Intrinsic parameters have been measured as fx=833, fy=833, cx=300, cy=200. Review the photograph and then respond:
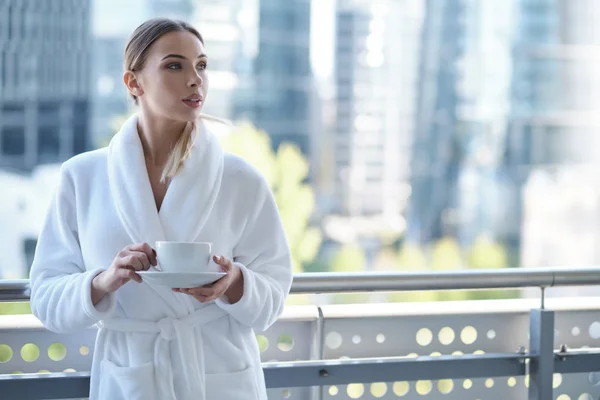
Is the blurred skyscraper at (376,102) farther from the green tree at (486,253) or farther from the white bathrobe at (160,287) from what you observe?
the white bathrobe at (160,287)

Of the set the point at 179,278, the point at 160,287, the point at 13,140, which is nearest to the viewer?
the point at 179,278

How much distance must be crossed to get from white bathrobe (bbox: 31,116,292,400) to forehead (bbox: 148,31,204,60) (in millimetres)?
124

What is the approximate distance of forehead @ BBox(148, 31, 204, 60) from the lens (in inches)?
50.4

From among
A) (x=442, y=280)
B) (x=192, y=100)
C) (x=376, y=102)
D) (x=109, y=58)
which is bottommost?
(x=442, y=280)

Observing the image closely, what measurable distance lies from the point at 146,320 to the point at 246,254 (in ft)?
0.61

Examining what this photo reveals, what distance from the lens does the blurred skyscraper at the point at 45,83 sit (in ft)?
67.2

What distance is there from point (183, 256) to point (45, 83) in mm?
20640

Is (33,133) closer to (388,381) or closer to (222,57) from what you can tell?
(222,57)

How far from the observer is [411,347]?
1.65 m

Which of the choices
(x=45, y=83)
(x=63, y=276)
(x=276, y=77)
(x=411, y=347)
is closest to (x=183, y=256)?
(x=63, y=276)

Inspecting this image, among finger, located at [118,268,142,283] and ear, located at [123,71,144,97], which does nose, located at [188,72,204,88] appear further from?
finger, located at [118,268,142,283]

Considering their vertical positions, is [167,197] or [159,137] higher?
[159,137]

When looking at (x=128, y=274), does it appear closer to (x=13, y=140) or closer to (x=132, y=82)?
(x=132, y=82)

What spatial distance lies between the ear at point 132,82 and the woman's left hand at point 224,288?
334mm
